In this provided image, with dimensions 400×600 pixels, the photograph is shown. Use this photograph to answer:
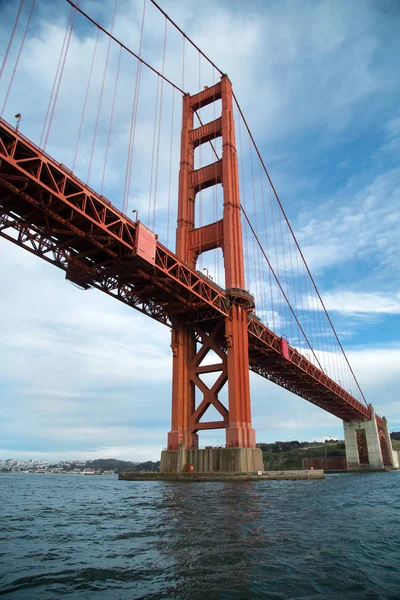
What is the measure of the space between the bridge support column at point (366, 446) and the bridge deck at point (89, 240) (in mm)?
59942

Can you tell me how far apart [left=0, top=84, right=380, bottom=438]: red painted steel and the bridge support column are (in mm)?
45203

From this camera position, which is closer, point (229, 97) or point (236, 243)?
point (236, 243)

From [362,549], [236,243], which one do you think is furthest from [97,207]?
[362,549]

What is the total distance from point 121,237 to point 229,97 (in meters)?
27.7

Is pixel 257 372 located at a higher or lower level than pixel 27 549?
higher

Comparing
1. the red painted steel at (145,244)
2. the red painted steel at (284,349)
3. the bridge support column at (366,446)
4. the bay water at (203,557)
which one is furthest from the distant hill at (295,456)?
the bay water at (203,557)

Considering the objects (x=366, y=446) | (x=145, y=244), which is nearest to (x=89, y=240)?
(x=145, y=244)

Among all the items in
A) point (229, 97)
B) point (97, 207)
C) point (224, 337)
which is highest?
point (229, 97)

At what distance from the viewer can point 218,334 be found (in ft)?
128

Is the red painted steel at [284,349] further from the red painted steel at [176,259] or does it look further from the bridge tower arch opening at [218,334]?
the bridge tower arch opening at [218,334]

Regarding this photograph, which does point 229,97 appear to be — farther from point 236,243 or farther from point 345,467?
point 345,467

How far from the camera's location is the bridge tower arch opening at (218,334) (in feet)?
111

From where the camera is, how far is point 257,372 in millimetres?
57281

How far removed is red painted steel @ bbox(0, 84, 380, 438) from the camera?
2253 centimetres
